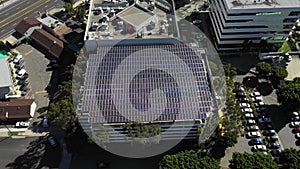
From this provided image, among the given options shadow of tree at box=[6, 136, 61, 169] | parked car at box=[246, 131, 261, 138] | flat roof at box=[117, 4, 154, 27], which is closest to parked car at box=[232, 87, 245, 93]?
parked car at box=[246, 131, 261, 138]

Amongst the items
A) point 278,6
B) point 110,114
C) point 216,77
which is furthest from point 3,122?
point 278,6

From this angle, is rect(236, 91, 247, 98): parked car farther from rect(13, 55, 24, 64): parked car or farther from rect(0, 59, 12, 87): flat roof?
rect(13, 55, 24, 64): parked car

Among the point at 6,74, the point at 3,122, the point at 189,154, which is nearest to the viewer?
the point at 189,154

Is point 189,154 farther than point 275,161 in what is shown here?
No

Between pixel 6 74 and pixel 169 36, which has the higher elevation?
pixel 169 36

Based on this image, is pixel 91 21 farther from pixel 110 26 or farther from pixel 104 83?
pixel 104 83

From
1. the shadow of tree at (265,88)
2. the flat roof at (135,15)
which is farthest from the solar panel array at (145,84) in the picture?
the shadow of tree at (265,88)

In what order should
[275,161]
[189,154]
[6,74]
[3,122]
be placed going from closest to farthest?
[189,154] < [275,161] < [3,122] < [6,74]
